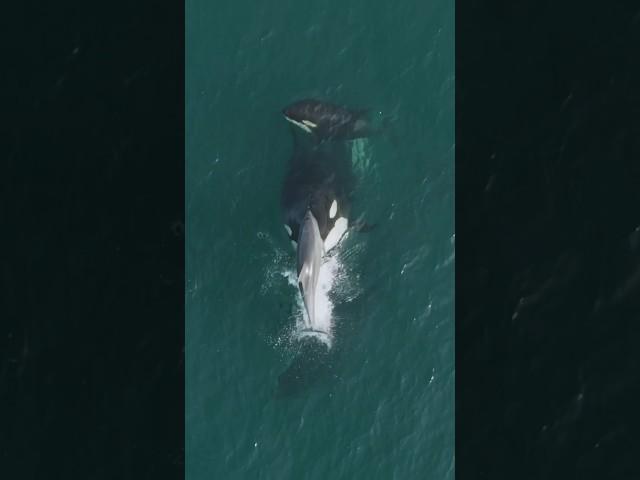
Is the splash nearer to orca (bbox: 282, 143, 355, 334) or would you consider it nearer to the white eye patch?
orca (bbox: 282, 143, 355, 334)
